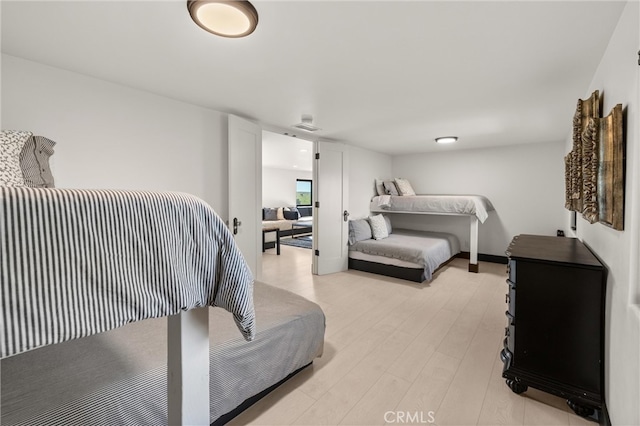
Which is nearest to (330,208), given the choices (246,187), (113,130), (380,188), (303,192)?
(246,187)

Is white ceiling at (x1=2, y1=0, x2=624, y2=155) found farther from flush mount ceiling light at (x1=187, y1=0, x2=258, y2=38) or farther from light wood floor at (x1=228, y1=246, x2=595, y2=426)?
light wood floor at (x1=228, y1=246, x2=595, y2=426)

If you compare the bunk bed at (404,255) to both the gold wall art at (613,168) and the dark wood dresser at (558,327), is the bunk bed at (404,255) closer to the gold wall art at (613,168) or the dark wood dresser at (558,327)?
the dark wood dresser at (558,327)

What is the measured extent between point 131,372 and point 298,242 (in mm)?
6113

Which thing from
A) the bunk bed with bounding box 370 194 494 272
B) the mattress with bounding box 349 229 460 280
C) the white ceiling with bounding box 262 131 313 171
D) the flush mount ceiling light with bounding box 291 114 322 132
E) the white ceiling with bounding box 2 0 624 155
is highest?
the white ceiling with bounding box 262 131 313 171

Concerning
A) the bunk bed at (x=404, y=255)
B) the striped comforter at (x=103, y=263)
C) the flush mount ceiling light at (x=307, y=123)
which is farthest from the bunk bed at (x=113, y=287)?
the bunk bed at (x=404, y=255)

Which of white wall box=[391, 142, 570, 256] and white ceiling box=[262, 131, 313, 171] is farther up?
white ceiling box=[262, 131, 313, 171]

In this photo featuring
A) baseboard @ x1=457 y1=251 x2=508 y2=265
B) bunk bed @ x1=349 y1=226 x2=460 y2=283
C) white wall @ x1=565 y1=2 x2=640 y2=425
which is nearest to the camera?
white wall @ x1=565 y1=2 x2=640 y2=425

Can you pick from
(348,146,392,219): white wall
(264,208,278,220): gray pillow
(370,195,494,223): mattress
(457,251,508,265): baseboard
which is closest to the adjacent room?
(370,195,494,223): mattress

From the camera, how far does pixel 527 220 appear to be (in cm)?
484

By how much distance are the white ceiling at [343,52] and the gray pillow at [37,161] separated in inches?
23.2

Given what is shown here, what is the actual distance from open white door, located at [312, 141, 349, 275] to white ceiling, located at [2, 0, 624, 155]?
1356 millimetres

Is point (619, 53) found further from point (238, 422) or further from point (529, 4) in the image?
point (238, 422)

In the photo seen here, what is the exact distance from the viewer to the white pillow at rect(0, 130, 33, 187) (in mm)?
1593

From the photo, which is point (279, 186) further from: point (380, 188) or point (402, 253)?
point (402, 253)
